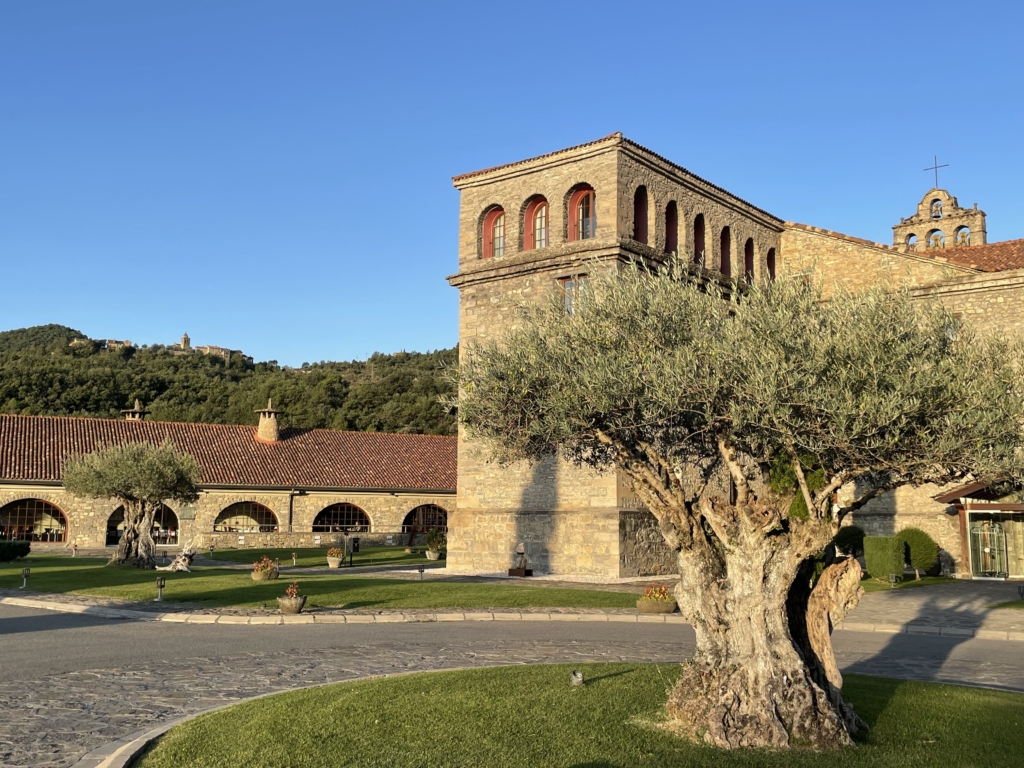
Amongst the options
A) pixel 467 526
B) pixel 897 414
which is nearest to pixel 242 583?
pixel 467 526

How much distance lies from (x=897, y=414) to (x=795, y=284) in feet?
6.36

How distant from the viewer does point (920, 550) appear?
1137 inches

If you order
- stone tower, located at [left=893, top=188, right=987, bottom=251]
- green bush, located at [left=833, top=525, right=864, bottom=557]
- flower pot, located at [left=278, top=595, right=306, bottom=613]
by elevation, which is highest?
stone tower, located at [left=893, top=188, right=987, bottom=251]

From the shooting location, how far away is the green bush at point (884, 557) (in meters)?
27.1

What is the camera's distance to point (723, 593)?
30.5 ft

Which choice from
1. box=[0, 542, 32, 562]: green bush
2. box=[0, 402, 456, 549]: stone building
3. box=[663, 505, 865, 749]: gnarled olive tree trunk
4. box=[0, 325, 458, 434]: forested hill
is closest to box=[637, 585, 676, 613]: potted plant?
box=[663, 505, 865, 749]: gnarled olive tree trunk

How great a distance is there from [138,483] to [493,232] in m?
14.6

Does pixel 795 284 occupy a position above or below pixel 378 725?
above

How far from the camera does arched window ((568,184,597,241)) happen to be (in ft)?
91.9

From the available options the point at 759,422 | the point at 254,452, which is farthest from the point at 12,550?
the point at 759,422

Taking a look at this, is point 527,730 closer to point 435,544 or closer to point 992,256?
point 435,544

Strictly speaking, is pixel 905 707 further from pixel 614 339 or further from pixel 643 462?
pixel 614 339

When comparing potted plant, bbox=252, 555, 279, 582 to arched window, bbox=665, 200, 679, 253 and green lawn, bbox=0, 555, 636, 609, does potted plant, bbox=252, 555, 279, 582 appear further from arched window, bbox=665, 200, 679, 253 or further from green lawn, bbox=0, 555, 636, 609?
arched window, bbox=665, 200, 679, 253

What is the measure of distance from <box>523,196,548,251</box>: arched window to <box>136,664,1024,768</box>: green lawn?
19.9m
